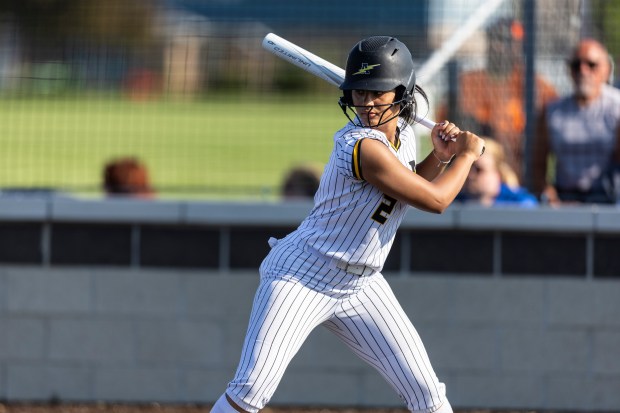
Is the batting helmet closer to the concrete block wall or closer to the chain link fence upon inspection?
the concrete block wall

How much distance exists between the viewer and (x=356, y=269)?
4.17 metres

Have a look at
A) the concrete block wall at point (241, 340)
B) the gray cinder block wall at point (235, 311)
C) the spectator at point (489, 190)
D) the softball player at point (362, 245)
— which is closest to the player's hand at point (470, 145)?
the softball player at point (362, 245)

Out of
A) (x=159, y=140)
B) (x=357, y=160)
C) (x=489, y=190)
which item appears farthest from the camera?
(x=159, y=140)

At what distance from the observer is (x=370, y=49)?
13.3 ft

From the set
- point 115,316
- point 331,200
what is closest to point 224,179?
point 115,316

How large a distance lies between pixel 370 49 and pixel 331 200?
582 mm

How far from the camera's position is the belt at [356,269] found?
4.14m

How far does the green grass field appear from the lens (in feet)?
26.0

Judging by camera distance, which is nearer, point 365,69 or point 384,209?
point 365,69

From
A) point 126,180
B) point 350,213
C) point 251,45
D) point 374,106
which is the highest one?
point 251,45

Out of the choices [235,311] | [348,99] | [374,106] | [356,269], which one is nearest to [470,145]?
[374,106]

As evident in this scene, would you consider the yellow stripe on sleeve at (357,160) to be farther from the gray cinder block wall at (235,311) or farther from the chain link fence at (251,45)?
the chain link fence at (251,45)

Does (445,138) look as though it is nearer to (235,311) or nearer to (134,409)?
(235,311)

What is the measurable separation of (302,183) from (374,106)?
109 inches
